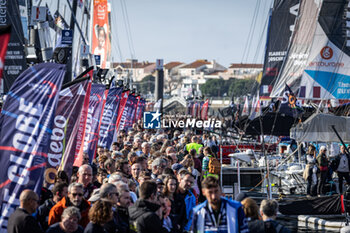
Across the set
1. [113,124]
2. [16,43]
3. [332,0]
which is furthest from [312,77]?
[16,43]

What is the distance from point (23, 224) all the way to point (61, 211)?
699mm

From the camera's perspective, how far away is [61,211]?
7.39 meters

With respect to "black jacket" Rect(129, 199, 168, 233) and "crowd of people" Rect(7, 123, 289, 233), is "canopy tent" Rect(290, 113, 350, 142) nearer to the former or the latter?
"crowd of people" Rect(7, 123, 289, 233)

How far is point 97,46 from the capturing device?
3347 cm

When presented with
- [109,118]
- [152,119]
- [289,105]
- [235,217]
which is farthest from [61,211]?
[152,119]

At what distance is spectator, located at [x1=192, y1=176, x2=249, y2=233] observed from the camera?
678 cm

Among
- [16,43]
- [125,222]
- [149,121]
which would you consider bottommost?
[125,222]

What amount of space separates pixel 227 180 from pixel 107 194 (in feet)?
46.6

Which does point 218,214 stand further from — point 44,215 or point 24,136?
point 24,136

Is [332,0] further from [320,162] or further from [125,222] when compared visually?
[125,222]

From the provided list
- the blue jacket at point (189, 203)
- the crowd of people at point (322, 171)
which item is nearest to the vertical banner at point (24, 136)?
the blue jacket at point (189, 203)

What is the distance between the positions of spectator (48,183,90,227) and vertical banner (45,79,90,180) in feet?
6.62

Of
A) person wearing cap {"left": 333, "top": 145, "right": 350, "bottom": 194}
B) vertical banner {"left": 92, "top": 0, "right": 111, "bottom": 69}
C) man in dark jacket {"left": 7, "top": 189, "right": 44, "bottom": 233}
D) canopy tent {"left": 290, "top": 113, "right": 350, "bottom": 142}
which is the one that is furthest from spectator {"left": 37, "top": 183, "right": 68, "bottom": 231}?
vertical banner {"left": 92, "top": 0, "right": 111, "bottom": 69}

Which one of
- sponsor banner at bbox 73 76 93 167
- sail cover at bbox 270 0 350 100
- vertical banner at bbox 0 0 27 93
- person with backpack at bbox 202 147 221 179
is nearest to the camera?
sponsor banner at bbox 73 76 93 167
